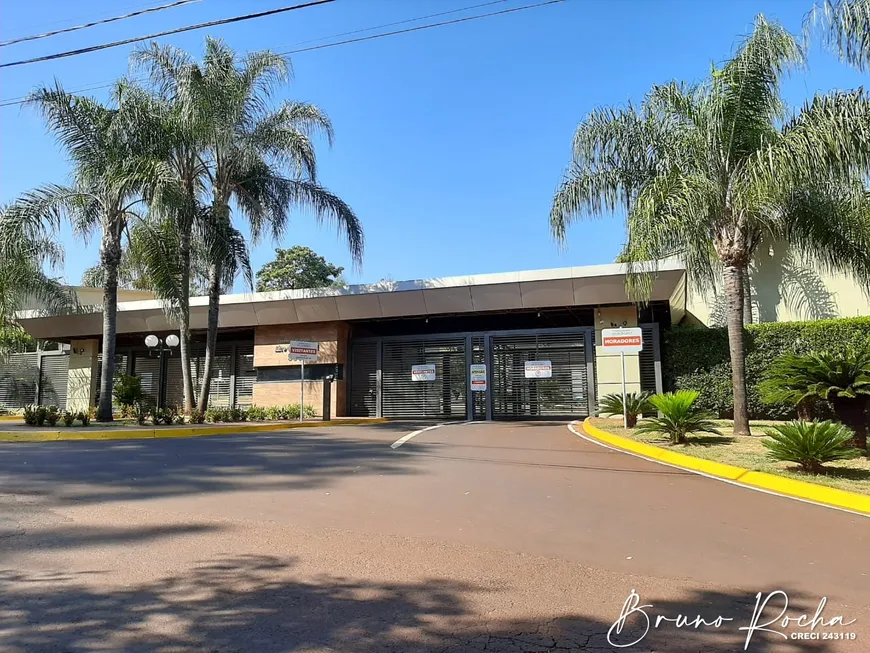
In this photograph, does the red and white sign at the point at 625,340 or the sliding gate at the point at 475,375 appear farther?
the sliding gate at the point at 475,375

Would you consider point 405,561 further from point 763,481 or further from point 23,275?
point 23,275

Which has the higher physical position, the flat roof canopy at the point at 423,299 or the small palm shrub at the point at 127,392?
the flat roof canopy at the point at 423,299

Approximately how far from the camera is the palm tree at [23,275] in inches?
616

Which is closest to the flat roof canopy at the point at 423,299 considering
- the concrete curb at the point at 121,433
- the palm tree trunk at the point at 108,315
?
the palm tree trunk at the point at 108,315

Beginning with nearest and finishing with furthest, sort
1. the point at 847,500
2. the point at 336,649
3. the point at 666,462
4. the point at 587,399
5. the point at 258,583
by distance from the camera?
the point at 336,649 → the point at 258,583 → the point at 847,500 → the point at 666,462 → the point at 587,399

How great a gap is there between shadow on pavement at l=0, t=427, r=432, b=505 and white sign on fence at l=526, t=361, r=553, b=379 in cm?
974

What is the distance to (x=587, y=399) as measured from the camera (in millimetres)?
20750

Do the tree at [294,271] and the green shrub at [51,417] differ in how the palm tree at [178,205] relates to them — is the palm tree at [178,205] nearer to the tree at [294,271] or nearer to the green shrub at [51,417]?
the green shrub at [51,417]

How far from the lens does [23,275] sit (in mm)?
18812

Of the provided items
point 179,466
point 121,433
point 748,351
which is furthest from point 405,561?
point 748,351

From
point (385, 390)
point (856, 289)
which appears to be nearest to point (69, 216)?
point (385, 390)

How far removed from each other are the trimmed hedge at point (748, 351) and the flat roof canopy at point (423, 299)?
5.77ft

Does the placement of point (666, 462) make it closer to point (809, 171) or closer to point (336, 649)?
point (809, 171)

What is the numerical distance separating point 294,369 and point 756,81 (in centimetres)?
1753
